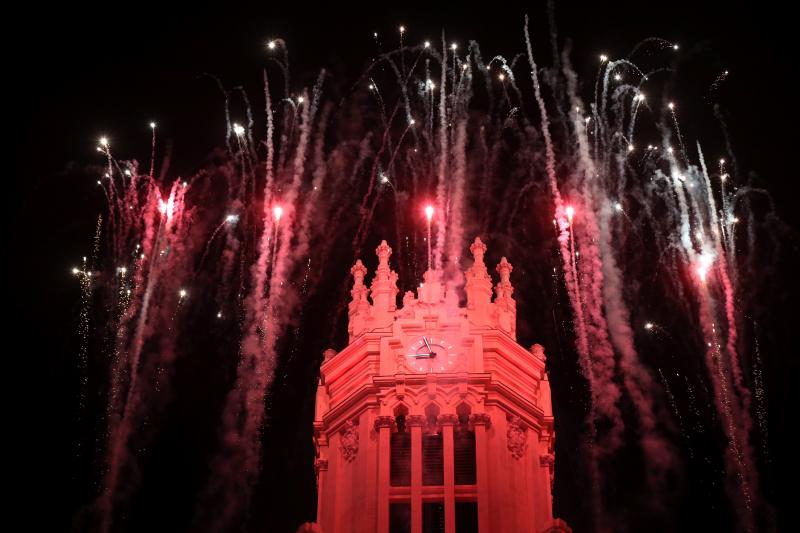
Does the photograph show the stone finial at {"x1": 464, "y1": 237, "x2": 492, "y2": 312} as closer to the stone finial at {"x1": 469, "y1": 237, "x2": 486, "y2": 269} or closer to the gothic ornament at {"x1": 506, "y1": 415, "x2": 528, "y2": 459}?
the stone finial at {"x1": 469, "y1": 237, "x2": 486, "y2": 269}

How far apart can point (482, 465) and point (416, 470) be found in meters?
3.11

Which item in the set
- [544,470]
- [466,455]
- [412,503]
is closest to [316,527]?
[412,503]

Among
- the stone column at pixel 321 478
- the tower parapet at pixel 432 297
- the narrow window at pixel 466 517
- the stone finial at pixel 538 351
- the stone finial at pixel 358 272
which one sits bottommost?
the narrow window at pixel 466 517

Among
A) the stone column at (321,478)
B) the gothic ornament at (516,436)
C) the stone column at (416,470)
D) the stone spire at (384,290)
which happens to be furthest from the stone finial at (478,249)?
the stone column at (321,478)

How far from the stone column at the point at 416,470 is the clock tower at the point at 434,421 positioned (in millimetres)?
48

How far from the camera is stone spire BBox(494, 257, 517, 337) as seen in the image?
63.1 metres

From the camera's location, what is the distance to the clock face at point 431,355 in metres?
58.5

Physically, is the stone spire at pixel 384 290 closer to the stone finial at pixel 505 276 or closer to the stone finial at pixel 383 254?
the stone finial at pixel 383 254

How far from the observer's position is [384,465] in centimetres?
5534

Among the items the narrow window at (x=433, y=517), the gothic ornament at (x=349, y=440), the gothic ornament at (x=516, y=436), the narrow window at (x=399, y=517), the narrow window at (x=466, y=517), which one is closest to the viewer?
the narrow window at (x=466, y=517)

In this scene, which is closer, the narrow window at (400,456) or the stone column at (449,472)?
the stone column at (449,472)

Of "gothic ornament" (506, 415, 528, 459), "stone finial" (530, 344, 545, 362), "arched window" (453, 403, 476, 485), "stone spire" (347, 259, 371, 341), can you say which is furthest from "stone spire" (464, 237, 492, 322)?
"arched window" (453, 403, 476, 485)

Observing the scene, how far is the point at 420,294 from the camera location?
62281 mm

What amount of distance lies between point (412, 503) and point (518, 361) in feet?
36.4
